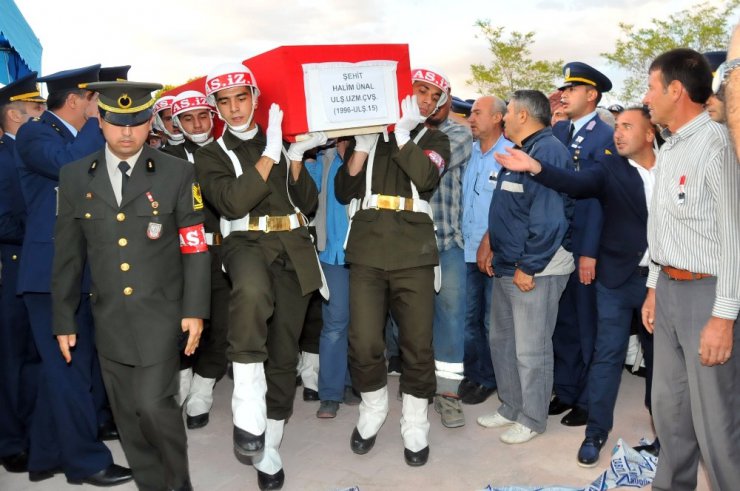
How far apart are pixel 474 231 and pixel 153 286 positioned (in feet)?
8.62

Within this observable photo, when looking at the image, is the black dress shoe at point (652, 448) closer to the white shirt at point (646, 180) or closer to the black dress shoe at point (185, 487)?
the white shirt at point (646, 180)

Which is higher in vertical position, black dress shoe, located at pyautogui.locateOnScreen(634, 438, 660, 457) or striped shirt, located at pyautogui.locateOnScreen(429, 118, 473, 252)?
striped shirt, located at pyautogui.locateOnScreen(429, 118, 473, 252)

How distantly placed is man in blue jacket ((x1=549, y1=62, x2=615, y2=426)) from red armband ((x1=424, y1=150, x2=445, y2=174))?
109 cm

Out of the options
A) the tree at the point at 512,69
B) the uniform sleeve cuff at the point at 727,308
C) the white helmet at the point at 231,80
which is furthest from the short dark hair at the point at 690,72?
the tree at the point at 512,69

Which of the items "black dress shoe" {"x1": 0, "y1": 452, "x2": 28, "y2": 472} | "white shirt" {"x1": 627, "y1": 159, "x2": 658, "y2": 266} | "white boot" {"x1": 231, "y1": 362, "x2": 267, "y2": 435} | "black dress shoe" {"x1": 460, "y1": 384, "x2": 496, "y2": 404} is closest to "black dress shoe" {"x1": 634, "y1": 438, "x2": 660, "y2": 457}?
"white shirt" {"x1": 627, "y1": 159, "x2": 658, "y2": 266}

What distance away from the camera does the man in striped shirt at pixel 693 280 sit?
289cm

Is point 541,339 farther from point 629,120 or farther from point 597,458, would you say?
point 629,120

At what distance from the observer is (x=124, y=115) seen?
3381 mm

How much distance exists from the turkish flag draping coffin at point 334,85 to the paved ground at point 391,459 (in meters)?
2.08

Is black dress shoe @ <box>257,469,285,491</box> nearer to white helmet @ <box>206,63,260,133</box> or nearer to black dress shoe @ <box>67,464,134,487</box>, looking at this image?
black dress shoe @ <box>67,464,134,487</box>

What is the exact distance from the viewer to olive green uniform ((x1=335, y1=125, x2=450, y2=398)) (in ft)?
13.6

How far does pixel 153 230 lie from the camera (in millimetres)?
3416

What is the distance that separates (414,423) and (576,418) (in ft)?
4.46

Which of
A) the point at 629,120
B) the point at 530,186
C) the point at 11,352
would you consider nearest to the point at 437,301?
the point at 530,186
